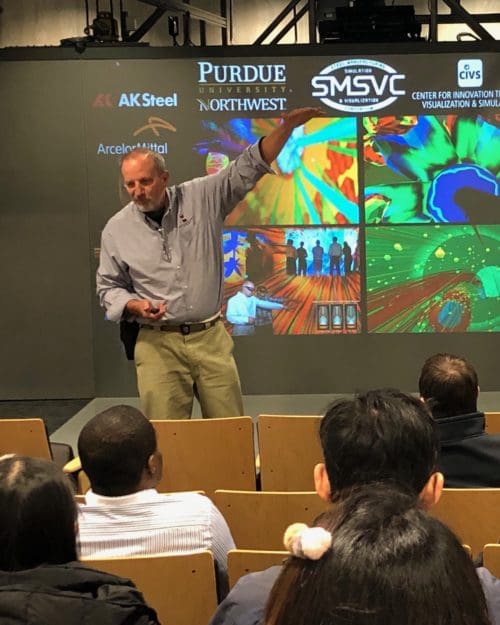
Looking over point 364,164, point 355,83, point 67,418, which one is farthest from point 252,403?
point 355,83

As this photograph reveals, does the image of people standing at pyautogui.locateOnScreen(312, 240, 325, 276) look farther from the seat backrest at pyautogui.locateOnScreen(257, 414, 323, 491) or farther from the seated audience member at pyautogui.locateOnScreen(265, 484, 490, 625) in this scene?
the seated audience member at pyautogui.locateOnScreen(265, 484, 490, 625)

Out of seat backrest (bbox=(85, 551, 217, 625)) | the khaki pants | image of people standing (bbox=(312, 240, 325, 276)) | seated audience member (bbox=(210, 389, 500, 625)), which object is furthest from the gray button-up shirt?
image of people standing (bbox=(312, 240, 325, 276))

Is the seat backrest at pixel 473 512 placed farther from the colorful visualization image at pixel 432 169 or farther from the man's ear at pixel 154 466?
the colorful visualization image at pixel 432 169

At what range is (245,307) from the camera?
654 centimetres

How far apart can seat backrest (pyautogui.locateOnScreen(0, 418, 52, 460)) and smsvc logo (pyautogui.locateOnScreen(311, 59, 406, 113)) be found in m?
3.91

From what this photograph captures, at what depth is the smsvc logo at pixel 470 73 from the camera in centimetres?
626

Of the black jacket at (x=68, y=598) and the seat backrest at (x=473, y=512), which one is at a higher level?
the black jacket at (x=68, y=598)

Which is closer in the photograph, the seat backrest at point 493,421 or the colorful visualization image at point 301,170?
the seat backrest at point 493,421

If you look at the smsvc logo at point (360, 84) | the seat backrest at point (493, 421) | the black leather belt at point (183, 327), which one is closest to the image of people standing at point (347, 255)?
the smsvc logo at point (360, 84)

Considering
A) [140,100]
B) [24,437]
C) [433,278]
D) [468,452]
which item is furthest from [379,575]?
[140,100]

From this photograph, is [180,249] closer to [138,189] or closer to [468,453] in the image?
[138,189]

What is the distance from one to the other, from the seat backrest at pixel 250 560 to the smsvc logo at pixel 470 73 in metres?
5.25

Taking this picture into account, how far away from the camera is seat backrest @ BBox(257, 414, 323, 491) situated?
318 centimetres

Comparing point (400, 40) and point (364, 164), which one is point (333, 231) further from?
point (400, 40)
